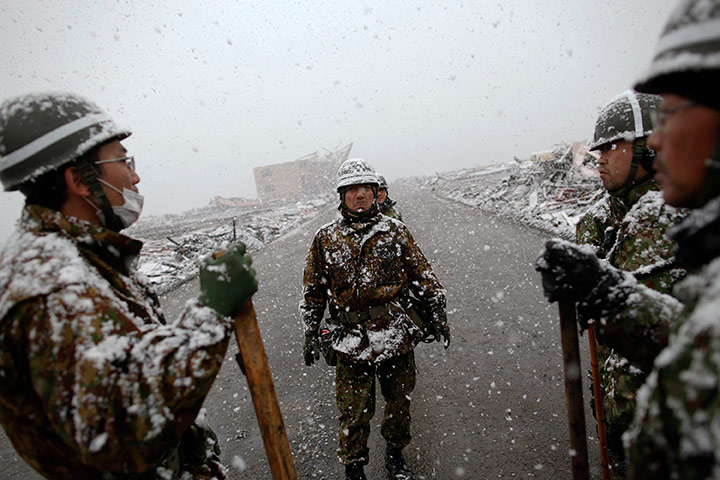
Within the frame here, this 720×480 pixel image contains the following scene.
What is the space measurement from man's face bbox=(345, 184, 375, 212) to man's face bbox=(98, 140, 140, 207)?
5.57ft

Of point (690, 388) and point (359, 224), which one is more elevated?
point (690, 388)

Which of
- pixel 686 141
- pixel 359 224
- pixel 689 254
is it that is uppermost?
pixel 686 141

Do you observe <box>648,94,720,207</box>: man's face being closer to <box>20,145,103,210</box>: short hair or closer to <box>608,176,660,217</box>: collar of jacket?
<box>608,176,660,217</box>: collar of jacket

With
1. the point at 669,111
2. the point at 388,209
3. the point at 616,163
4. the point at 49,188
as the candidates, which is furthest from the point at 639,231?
the point at 388,209

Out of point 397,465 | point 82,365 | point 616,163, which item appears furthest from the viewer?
point 397,465

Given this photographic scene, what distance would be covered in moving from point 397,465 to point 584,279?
2.29 metres

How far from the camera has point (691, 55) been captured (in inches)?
29.9

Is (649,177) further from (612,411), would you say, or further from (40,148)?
(40,148)

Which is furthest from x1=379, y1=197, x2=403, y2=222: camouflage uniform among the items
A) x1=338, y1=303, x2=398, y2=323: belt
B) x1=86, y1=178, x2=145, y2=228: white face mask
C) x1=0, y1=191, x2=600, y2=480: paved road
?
x1=86, y1=178, x2=145, y2=228: white face mask

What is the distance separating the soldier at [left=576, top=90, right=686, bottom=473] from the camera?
2102mm

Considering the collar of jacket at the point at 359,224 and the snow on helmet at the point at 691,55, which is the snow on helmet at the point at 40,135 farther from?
the snow on helmet at the point at 691,55

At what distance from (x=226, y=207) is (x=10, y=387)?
159 ft

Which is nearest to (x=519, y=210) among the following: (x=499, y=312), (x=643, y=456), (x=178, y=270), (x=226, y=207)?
(x=499, y=312)

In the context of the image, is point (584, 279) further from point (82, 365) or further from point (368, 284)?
point (82, 365)
